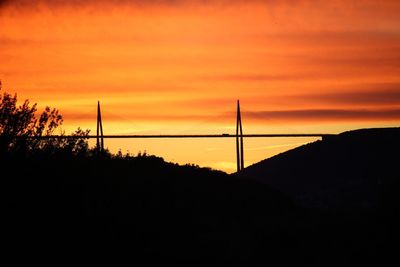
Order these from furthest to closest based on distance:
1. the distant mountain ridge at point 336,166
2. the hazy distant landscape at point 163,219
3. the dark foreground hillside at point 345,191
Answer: the distant mountain ridge at point 336,166 < the dark foreground hillside at point 345,191 < the hazy distant landscape at point 163,219

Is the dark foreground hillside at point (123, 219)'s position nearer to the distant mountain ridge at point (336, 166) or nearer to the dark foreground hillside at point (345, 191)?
the dark foreground hillside at point (345, 191)

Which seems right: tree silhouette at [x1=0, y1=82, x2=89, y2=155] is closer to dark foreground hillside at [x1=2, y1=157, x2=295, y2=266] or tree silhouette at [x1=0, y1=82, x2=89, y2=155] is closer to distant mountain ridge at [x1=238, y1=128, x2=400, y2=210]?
dark foreground hillside at [x1=2, y1=157, x2=295, y2=266]

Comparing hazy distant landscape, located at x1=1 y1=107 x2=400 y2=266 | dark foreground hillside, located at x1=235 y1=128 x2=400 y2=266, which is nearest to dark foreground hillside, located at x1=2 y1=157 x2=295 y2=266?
hazy distant landscape, located at x1=1 y1=107 x2=400 y2=266

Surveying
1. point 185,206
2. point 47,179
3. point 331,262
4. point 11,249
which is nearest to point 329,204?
point 185,206

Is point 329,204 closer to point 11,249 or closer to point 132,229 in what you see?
point 132,229

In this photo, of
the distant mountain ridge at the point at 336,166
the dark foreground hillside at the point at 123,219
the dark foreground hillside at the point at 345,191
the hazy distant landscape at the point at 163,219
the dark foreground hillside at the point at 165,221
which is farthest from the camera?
the distant mountain ridge at the point at 336,166

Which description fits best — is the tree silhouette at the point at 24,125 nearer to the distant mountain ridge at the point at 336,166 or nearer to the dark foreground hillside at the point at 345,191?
the dark foreground hillside at the point at 345,191

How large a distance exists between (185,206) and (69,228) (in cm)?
675

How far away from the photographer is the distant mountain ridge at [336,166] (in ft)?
167

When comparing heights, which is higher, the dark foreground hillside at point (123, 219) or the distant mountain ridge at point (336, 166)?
the distant mountain ridge at point (336, 166)

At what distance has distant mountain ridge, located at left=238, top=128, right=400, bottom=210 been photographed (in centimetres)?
5094

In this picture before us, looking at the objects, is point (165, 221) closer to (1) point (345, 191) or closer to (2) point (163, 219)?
(2) point (163, 219)

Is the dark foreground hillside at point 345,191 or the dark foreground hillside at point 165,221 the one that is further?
the dark foreground hillside at point 345,191

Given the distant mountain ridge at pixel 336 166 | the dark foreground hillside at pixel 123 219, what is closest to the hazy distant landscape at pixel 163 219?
the dark foreground hillside at pixel 123 219
